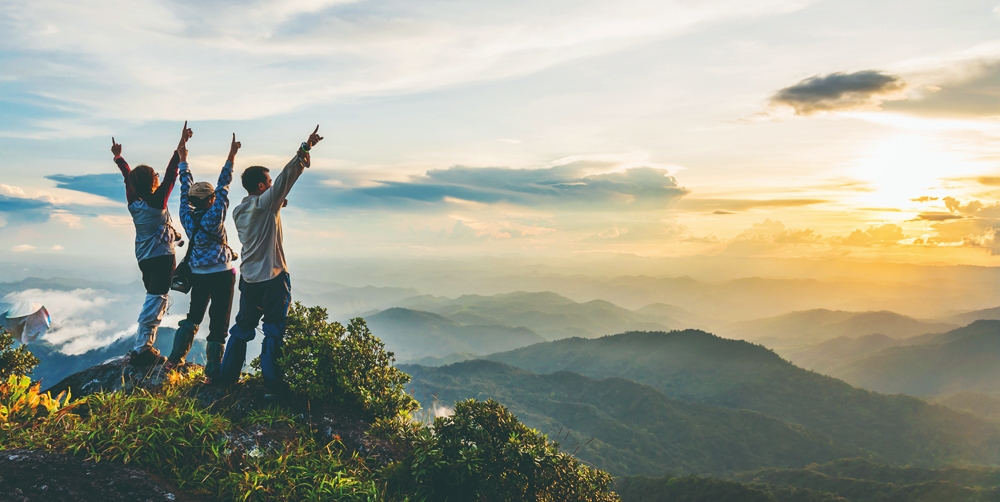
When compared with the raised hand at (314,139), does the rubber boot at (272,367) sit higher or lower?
lower

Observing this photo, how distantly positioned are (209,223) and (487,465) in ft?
17.4

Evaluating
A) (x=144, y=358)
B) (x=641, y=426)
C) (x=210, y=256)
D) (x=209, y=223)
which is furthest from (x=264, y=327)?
(x=641, y=426)

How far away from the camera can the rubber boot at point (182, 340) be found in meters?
7.56

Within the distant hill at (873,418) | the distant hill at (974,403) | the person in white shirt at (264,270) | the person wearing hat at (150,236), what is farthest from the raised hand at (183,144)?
the distant hill at (974,403)

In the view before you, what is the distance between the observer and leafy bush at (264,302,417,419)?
7.18 metres

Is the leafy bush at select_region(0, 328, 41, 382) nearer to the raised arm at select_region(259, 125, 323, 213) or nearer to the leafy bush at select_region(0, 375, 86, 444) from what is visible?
the leafy bush at select_region(0, 375, 86, 444)

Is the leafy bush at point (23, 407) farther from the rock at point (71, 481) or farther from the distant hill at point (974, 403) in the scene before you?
the distant hill at point (974, 403)

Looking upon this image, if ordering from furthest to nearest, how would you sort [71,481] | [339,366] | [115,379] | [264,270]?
[115,379] < [339,366] < [264,270] < [71,481]

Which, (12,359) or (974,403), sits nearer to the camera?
(12,359)

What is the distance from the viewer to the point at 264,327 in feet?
23.7

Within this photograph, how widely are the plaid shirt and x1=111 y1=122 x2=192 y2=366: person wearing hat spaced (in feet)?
2.15

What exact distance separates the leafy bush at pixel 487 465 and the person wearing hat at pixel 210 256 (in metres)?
3.66

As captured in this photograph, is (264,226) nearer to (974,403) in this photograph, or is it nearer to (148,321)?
(148,321)

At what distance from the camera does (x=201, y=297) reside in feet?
24.5
